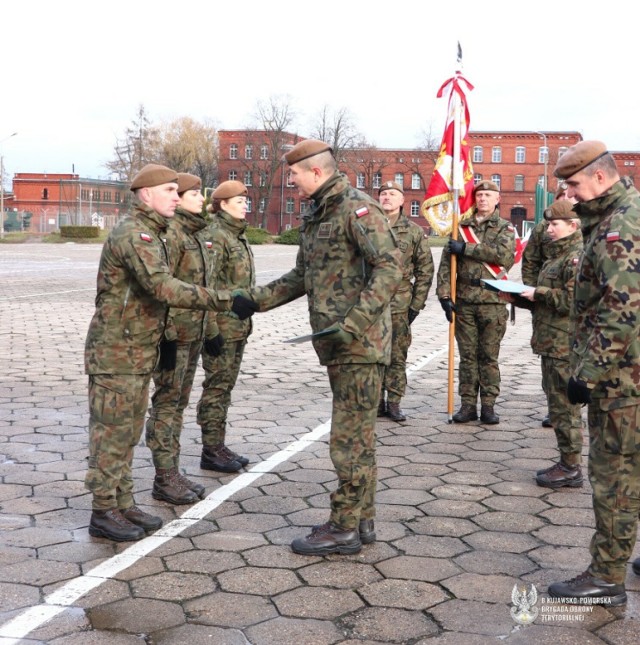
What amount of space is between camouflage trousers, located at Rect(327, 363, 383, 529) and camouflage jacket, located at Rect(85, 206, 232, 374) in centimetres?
79

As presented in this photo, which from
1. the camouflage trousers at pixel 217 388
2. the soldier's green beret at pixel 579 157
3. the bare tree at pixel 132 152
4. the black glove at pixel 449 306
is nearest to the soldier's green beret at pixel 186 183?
the camouflage trousers at pixel 217 388

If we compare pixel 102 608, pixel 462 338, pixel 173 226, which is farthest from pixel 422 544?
pixel 462 338

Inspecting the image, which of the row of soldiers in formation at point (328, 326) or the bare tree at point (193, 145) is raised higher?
the bare tree at point (193, 145)

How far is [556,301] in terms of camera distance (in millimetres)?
5961

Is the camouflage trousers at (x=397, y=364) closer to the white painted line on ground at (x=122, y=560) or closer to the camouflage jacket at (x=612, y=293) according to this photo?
the white painted line on ground at (x=122, y=560)

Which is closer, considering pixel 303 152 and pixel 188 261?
pixel 303 152

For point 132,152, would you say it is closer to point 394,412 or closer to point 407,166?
point 407,166

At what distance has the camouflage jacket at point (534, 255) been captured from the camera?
6.81 meters

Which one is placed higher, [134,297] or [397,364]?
[134,297]

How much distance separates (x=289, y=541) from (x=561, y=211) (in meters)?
2.98

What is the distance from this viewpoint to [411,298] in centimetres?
791

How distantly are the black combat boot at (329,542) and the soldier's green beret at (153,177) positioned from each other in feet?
6.66

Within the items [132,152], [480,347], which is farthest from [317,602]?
[132,152]

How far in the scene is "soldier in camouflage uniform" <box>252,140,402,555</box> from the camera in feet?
14.6
